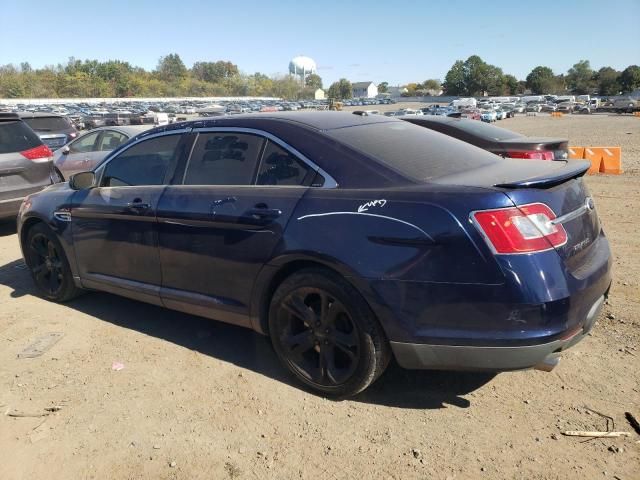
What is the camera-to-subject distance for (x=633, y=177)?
10492 millimetres

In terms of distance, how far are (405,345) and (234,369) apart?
1.35 m

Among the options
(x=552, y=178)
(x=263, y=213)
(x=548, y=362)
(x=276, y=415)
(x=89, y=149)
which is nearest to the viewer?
(x=548, y=362)

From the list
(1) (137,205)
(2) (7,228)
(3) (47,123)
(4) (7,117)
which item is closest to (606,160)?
(1) (137,205)

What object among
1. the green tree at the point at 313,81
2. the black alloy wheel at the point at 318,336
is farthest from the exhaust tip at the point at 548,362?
the green tree at the point at 313,81

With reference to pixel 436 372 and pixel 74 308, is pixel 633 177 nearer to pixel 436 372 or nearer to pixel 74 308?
pixel 436 372

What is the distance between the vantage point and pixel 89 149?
10.4 metres

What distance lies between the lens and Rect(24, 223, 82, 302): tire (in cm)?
474

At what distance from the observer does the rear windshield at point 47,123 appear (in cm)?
1350

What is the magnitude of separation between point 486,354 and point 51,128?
14230mm

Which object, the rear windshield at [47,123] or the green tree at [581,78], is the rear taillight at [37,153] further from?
the green tree at [581,78]

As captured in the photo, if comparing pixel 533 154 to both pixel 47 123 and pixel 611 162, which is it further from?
pixel 47 123

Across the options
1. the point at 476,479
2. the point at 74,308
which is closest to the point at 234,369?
the point at 476,479

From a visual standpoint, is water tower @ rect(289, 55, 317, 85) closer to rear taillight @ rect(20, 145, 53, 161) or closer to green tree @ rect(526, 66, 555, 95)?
green tree @ rect(526, 66, 555, 95)

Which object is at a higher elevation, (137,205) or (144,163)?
(144,163)
